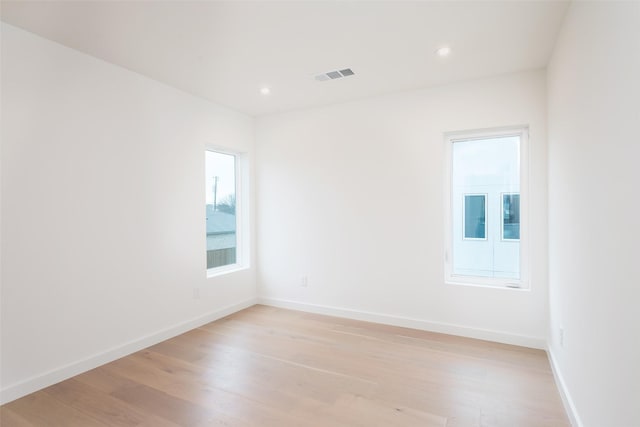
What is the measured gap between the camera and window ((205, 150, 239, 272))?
4.17m

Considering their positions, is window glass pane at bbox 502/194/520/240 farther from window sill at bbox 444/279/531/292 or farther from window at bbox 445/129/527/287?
window sill at bbox 444/279/531/292

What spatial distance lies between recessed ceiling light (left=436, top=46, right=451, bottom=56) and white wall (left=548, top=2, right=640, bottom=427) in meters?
0.78

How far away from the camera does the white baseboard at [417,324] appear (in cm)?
319

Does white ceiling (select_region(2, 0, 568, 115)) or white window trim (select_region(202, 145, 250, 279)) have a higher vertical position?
white ceiling (select_region(2, 0, 568, 115))

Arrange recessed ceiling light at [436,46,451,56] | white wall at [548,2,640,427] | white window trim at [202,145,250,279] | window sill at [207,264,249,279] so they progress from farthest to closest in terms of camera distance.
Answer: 1. white window trim at [202,145,250,279]
2. window sill at [207,264,249,279]
3. recessed ceiling light at [436,46,451,56]
4. white wall at [548,2,640,427]

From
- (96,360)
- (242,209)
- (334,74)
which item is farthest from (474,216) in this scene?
(96,360)

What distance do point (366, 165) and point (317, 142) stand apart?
75cm

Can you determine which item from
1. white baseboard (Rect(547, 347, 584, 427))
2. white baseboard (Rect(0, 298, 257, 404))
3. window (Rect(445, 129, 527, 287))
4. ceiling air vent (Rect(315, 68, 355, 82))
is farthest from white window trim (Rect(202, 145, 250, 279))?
white baseboard (Rect(547, 347, 584, 427))

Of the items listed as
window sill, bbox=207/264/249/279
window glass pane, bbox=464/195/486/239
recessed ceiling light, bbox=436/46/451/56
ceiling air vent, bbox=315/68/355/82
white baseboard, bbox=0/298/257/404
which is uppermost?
ceiling air vent, bbox=315/68/355/82

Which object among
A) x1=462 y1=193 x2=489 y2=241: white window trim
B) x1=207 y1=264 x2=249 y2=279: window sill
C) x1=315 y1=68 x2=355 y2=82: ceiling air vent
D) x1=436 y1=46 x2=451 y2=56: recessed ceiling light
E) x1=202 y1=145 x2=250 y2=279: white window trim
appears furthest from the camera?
x1=202 y1=145 x2=250 y2=279: white window trim

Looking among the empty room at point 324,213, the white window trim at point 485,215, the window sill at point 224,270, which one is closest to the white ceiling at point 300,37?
the empty room at point 324,213

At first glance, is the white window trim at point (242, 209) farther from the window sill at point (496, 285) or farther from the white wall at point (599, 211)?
the white wall at point (599, 211)

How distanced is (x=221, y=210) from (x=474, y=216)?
10.1 ft

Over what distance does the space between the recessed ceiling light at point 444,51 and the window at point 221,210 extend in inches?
111
